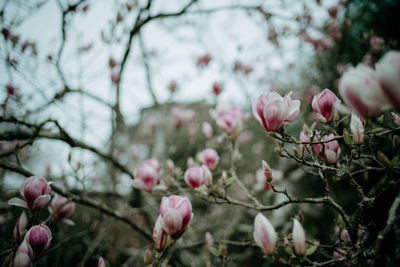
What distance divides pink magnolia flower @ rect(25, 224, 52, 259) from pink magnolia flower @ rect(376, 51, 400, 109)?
116 cm

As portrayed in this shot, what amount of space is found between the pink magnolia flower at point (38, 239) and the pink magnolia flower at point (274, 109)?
3.06ft

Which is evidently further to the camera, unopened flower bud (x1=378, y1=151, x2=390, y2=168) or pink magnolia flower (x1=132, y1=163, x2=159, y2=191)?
pink magnolia flower (x1=132, y1=163, x2=159, y2=191)

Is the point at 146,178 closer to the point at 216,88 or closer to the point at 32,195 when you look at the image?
the point at 32,195

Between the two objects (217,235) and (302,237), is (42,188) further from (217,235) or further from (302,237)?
(217,235)

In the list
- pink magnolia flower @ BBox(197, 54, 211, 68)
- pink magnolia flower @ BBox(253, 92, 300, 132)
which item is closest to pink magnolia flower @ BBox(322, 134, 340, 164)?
pink magnolia flower @ BBox(253, 92, 300, 132)

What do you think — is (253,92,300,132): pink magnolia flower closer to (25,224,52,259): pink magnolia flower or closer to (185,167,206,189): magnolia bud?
(185,167,206,189): magnolia bud

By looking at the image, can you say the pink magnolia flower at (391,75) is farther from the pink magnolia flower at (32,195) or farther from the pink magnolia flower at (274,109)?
the pink magnolia flower at (32,195)

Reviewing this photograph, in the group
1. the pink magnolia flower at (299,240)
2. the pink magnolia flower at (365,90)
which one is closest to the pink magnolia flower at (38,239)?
the pink magnolia flower at (299,240)

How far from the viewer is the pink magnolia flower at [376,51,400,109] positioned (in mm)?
446

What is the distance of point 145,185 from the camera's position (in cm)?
117

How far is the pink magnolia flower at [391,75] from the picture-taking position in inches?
17.6

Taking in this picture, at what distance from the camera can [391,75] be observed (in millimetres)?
448

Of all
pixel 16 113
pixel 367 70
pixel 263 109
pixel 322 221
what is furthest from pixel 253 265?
pixel 16 113

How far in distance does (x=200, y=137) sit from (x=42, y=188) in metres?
4.10
